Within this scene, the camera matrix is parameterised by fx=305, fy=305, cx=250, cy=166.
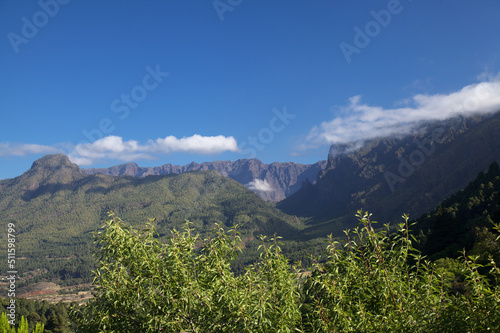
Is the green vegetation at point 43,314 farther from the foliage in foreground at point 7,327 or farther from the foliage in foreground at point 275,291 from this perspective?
the foliage in foreground at point 275,291

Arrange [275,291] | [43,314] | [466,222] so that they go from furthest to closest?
[43,314] → [466,222] → [275,291]

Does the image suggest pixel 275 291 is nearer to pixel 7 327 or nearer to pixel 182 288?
pixel 182 288

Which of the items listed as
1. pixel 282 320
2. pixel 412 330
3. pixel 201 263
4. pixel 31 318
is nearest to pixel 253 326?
pixel 282 320

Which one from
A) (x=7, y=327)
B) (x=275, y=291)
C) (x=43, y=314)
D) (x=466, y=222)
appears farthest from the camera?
(x=43, y=314)

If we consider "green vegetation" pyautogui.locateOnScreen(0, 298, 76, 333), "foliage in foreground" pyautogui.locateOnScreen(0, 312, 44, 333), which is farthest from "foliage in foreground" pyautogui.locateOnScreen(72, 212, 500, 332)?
"green vegetation" pyautogui.locateOnScreen(0, 298, 76, 333)

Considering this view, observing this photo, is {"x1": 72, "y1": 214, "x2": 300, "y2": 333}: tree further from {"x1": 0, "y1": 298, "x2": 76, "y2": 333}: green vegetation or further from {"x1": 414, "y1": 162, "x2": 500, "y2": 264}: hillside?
{"x1": 0, "y1": 298, "x2": 76, "y2": 333}: green vegetation

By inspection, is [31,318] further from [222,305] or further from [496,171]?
[496,171]

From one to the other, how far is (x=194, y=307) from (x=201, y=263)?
5.46ft

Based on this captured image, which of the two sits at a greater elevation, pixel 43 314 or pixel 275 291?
pixel 275 291

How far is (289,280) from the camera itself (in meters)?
9.73

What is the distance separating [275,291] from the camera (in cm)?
961

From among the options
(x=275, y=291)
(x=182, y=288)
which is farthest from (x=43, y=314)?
(x=275, y=291)

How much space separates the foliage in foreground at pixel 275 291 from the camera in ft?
26.8

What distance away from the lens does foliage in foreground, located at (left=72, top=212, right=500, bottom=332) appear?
8.16m
